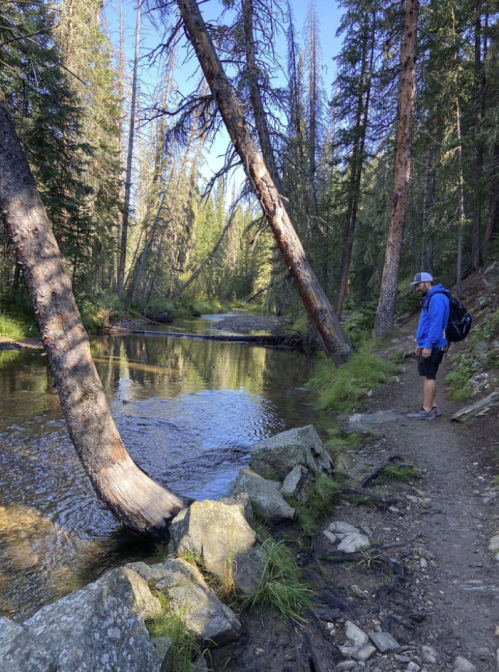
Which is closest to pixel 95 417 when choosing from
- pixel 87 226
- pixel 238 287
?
pixel 87 226

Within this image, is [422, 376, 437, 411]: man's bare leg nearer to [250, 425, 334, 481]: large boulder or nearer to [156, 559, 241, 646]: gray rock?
[250, 425, 334, 481]: large boulder

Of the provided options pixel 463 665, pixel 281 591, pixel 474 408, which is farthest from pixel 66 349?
pixel 474 408

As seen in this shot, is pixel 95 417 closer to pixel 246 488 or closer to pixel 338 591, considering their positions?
pixel 246 488

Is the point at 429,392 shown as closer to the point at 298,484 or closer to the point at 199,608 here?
A: the point at 298,484

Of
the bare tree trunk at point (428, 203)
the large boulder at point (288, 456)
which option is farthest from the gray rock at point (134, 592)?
the bare tree trunk at point (428, 203)

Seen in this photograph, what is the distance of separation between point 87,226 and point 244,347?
8621 millimetres

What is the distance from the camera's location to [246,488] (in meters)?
3.85

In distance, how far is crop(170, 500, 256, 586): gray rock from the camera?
284 centimetres

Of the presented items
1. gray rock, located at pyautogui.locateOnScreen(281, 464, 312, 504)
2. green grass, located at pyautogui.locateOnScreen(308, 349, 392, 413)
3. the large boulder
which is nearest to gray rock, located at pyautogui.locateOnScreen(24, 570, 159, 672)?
gray rock, located at pyautogui.locateOnScreen(281, 464, 312, 504)

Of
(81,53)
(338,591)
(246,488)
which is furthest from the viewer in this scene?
(81,53)

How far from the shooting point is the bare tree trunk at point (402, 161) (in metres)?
9.86

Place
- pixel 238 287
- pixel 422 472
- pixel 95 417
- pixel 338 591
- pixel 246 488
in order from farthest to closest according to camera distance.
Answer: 1. pixel 238 287
2. pixel 422 472
3. pixel 246 488
4. pixel 95 417
5. pixel 338 591

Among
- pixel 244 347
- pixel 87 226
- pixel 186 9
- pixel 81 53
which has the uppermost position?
pixel 81 53

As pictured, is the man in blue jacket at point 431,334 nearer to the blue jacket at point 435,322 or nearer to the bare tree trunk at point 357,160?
the blue jacket at point 435,322
